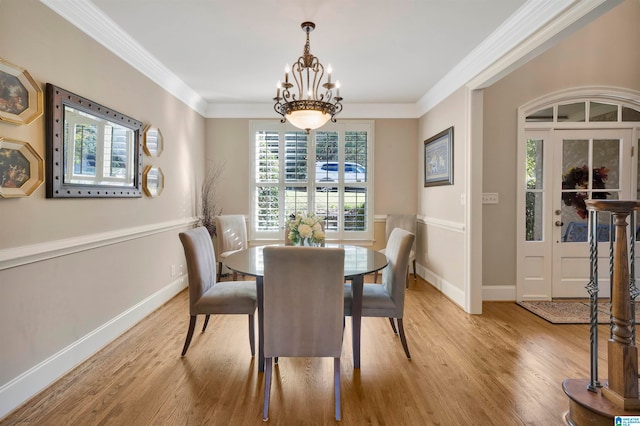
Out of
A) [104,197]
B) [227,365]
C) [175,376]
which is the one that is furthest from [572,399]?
[104,197]

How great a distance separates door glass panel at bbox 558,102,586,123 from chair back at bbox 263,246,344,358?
355 cm

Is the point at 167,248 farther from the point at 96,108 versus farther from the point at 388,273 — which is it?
the point at 388,273

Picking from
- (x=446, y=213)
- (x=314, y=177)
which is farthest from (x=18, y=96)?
(x=446, y=213)

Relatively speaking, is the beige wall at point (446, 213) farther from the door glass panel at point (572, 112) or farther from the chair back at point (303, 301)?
the chair back at point (303, 301)

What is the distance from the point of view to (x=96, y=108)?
255 centimetres

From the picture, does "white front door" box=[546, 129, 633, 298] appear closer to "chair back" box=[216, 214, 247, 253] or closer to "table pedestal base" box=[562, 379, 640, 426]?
"table pedestal base" box=[562, 379, 640, 426]

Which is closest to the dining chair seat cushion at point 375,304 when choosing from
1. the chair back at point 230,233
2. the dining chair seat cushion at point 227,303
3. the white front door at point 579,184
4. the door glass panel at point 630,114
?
the dining chair seat cushion at point 227,303

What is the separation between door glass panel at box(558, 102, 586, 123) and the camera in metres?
3.79

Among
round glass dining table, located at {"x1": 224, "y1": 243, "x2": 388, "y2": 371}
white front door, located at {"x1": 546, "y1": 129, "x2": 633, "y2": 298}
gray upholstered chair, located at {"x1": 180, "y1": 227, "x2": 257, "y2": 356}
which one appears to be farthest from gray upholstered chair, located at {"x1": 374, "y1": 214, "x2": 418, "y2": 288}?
gray upholstered chair, located at {"x1": 180, "y1": 227, "x2": 257, "y2": 356}

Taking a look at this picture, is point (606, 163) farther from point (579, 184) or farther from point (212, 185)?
point (212, 185)

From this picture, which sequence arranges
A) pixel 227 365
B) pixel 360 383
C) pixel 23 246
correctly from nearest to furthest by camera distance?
pixel 23 246, pixel 360 383, pixel 227 365

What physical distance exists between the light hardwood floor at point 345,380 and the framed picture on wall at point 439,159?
179 cm

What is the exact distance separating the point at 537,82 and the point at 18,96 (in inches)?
179

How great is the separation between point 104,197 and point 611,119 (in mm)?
5159
